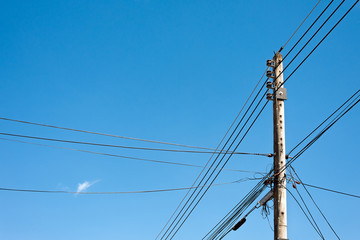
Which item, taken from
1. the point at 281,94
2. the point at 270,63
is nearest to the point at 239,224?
the point at 281,94

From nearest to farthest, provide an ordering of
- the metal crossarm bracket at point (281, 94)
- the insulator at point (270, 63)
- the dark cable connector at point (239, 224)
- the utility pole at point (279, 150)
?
the utility pole at point (279, 150), the metal crossarm bracket at point (281, 94), the dark cable connector at point (239, 224), the insulator at point (270, 63)

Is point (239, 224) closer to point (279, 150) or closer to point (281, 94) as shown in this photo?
point (279, 150)

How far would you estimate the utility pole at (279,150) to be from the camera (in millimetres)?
9914

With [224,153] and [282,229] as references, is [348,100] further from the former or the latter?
[224,153]

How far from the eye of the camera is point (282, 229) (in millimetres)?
9797

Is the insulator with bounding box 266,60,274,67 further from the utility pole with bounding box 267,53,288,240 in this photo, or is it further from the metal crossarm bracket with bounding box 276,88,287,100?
the metal crossarm bracket with bounding box 276,88,287,100

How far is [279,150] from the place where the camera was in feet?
35.1

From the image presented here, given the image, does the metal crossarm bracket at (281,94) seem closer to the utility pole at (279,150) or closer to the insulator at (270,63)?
the utility pole at (279,150)

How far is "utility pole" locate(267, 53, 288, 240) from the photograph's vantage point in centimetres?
991

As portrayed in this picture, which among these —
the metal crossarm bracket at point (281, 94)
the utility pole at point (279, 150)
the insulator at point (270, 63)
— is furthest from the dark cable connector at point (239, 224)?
the insulator at point (270, 63)

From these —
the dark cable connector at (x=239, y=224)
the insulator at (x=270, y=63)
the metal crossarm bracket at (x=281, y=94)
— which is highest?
the insulator at (x=270, y=63)

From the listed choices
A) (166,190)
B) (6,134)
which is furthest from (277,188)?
(6,134)

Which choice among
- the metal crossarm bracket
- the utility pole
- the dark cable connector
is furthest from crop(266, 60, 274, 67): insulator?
the dark cable connector

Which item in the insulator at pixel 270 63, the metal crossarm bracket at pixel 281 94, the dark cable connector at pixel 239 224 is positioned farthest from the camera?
the insulator at pixel 270 63
